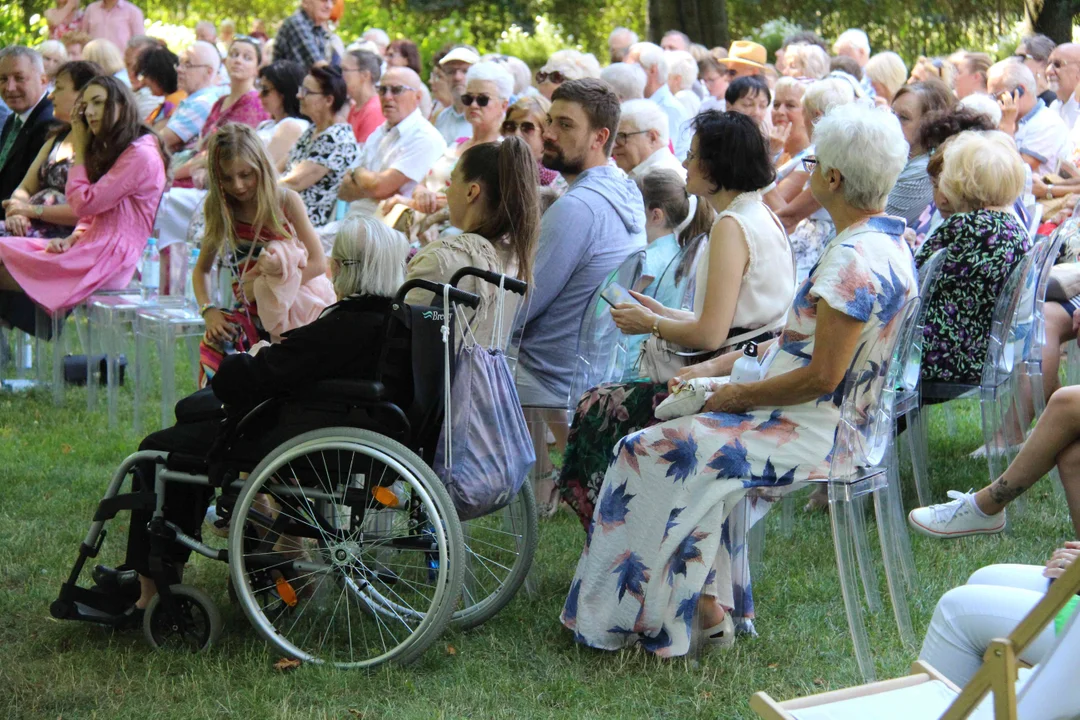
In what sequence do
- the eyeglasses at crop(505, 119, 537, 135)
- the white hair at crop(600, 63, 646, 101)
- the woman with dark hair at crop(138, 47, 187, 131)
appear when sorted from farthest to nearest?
the woman with dark hair at crop(138, 47, 187, 131) → the white hair at crop(600, 63, 646, 101) → the eyeglasses at crop(505, 119, 537, 135)

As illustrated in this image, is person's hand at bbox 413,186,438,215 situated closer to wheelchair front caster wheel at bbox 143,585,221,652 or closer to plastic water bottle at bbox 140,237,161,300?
plastic water bottle at bbox 140,237,161,300

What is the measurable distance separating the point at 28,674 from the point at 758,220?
7.81 feet

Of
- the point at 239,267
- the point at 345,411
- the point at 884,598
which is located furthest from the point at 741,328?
the point at 239,267

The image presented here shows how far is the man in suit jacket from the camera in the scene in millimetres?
7738

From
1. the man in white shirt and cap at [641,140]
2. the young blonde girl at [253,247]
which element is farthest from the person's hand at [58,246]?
the man in white shirt and cap at [641,140]

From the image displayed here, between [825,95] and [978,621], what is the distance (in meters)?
4.16

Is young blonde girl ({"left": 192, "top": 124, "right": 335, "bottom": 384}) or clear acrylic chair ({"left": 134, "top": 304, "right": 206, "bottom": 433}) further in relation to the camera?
clear acrylic chair ({"left": 134, "top": 304, "right": 206, "bottom": 433})

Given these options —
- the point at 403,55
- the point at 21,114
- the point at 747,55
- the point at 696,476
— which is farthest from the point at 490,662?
the point at 403,55

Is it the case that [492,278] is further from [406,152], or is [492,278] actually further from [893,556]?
[406,152]

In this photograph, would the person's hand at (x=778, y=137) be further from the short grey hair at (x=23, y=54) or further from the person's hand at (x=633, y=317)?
the short grey hair at (x=23, y=54)

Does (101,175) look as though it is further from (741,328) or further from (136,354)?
(741,328)

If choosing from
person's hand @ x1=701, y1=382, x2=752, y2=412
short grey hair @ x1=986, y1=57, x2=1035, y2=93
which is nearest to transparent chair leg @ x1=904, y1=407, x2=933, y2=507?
person's hand @ x1=701, y1=382, x2=752, y2=412

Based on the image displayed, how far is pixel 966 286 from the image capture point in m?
4.98

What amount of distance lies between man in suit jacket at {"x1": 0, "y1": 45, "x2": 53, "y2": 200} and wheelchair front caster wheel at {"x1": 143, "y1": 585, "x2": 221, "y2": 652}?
483cm
